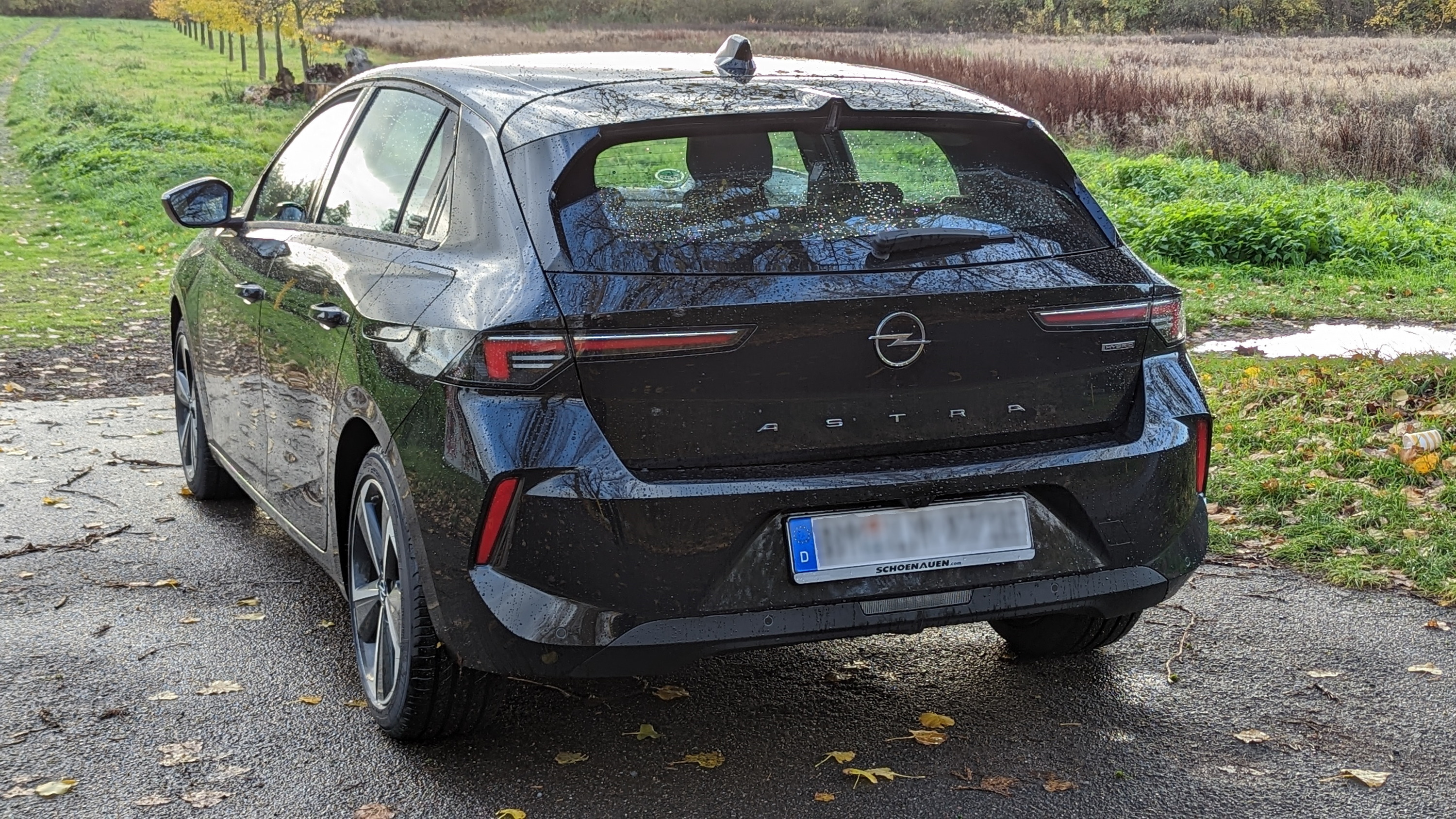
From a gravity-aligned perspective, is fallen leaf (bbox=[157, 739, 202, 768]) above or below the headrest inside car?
below

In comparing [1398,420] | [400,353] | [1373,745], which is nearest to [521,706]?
[400,353]

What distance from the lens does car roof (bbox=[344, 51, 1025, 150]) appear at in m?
3.36

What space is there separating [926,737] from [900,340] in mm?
1126

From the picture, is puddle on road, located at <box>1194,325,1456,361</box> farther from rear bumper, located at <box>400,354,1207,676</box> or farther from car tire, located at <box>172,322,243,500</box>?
car tire, located at <box>172,322,243,500</box>

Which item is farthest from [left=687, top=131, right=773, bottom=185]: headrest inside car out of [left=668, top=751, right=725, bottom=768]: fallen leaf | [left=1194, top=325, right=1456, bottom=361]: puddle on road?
[left=1194, top=325, right=1456, bottom=361]: puddle on road

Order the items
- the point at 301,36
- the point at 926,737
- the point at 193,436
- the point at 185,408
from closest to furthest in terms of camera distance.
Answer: the point at 926,737, the point at 193,436, the point at 185,408, the point at 301,36

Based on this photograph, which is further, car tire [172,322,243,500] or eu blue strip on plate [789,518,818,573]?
car tire [172,322,243,500]

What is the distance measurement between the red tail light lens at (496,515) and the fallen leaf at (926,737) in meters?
1.21

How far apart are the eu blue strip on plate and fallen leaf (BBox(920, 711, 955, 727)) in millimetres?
895

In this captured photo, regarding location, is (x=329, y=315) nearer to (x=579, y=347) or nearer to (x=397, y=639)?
(x=397, y=639)

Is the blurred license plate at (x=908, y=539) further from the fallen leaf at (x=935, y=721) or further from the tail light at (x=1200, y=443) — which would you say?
the fallen leaf at (x=935, y=721)

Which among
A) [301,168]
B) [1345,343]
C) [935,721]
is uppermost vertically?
[301,168]

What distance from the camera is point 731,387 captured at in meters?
3.03

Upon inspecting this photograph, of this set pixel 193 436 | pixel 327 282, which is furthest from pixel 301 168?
pixel 193 436
